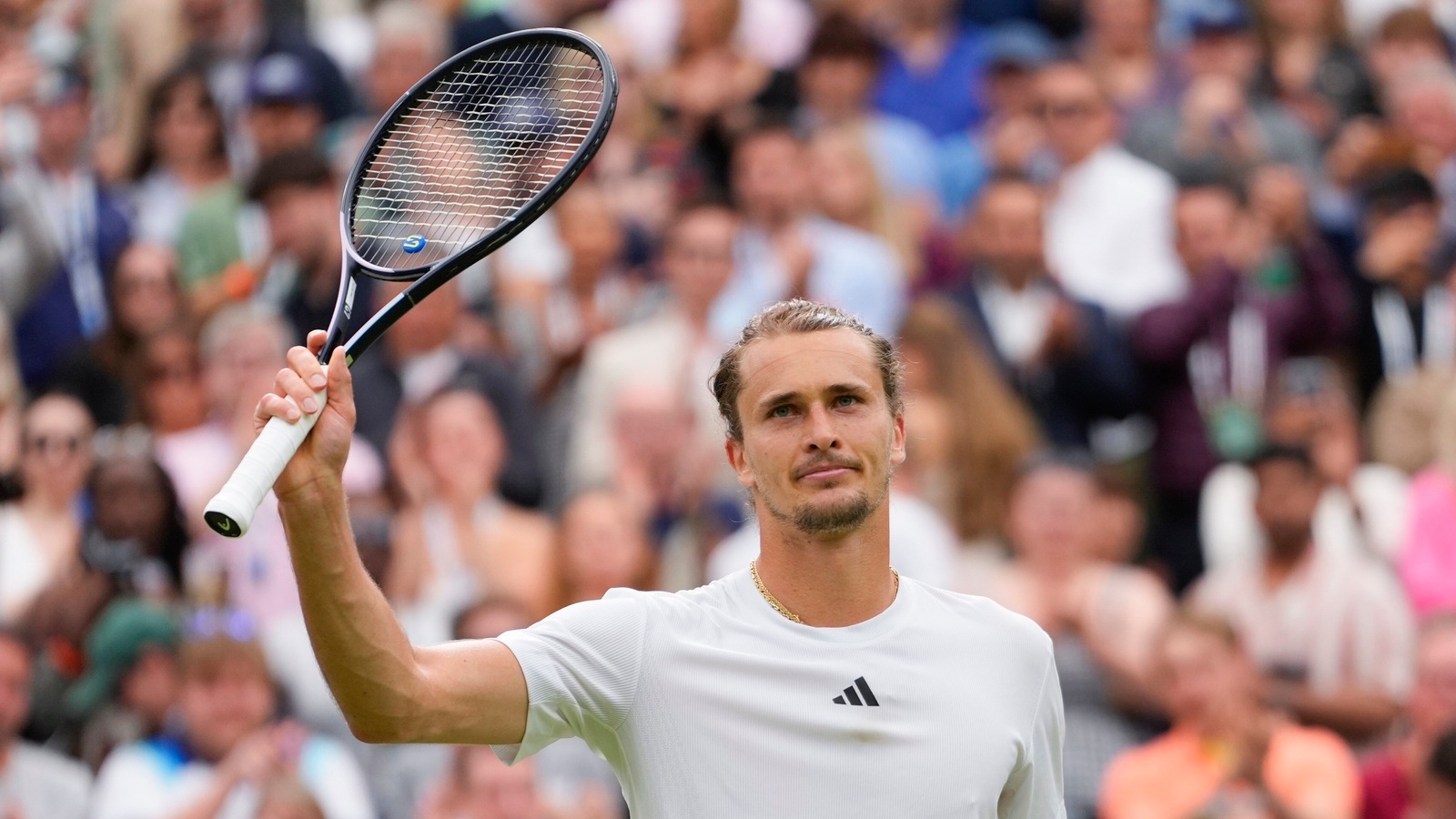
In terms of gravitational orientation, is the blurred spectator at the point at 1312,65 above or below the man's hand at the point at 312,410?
below

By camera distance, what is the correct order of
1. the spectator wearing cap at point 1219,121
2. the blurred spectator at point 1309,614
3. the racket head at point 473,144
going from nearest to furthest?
the racket head at point 473,144 < the blurred spectator at point 1309,614 < the spectator wearing cap at point 1219,121

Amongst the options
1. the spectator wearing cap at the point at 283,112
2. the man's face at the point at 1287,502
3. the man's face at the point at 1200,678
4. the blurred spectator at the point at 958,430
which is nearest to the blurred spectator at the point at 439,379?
the spectator wearing cap at the point at 283,112

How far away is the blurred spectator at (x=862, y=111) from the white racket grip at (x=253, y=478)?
6.65 m

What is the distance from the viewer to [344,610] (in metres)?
3.23

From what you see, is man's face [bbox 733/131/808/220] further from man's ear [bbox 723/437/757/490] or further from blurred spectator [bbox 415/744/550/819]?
man's ear [bbox 723/437/757/490]

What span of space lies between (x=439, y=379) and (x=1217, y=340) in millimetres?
3337

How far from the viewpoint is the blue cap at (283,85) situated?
10.0 metres

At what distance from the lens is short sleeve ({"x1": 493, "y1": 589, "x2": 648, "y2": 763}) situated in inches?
Result: 138

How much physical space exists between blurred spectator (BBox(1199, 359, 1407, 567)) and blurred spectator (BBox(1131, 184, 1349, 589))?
0.08 m

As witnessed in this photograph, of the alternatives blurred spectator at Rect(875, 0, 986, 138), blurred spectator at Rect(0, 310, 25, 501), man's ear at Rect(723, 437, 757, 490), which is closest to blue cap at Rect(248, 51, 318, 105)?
blurred spectator at Rect(0, 310, 25, 501)

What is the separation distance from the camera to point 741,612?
3.75 metres

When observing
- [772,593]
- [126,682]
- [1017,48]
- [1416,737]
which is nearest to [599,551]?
[126,682]

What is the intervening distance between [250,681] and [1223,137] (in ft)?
17.2

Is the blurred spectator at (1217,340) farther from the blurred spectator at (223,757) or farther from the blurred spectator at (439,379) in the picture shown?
the blurred spectator at (223,757)
